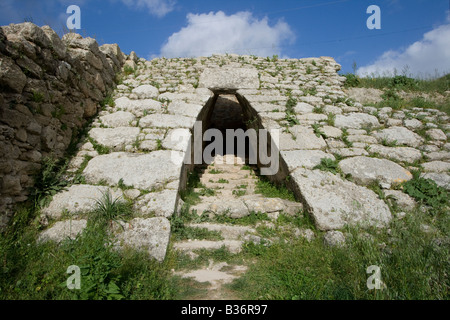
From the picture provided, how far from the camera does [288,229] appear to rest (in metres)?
3.60

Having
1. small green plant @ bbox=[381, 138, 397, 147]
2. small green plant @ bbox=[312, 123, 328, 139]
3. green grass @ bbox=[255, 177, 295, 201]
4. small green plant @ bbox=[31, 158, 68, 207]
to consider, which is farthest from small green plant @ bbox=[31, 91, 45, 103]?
small green plant @ bbox=[381, 138, 397, 147]

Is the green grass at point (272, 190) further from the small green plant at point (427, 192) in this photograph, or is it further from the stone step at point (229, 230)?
the small green plant at point (427, 192)

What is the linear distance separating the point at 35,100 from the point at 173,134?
2.20 m

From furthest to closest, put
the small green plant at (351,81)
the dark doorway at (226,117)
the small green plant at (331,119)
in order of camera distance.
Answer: the dark doorway at (226,117)
the small green plant at (351,81)
the small green plant at (331,119)

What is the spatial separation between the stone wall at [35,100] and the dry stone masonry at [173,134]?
0.02 m

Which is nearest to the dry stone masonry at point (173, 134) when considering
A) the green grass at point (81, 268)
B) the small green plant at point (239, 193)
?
the green grass at point (81, 268)

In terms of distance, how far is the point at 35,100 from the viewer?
347 centimetres

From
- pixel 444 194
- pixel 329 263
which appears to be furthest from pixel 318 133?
pixel 329 263

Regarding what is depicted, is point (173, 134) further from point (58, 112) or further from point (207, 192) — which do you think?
point (58, 112)

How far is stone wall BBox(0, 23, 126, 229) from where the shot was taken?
9.91 feet

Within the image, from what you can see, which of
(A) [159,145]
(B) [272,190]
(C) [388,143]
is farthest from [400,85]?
(A) [159,145]

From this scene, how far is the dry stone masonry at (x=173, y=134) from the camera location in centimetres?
328
